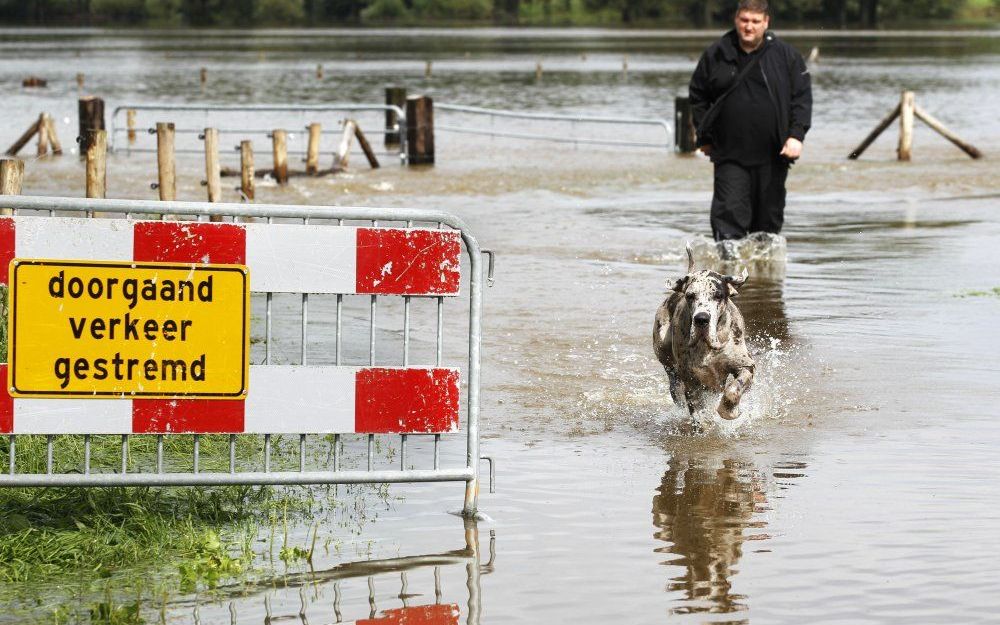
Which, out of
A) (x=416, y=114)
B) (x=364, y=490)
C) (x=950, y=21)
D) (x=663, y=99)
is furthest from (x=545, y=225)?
(x=950, y=21)

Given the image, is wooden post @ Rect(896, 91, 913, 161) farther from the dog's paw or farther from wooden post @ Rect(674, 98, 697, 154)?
the dog's paw

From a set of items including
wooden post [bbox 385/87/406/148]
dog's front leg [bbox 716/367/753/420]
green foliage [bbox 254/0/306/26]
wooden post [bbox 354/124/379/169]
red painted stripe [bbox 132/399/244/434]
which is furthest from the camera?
green foliage [bbox 254/0/306/26]

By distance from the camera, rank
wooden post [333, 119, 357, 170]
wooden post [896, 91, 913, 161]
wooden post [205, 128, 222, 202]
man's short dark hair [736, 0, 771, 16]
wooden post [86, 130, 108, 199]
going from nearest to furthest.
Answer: man's short dark hair [736, 0, 771, 16] < wooden post [86, 130, 108, 199] < wooden post [205, 128, 222, 202] < wooden post [333, 119, 357, 170] < wooden post [896, 91, 913, 161]

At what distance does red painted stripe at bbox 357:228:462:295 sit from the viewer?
6.35m

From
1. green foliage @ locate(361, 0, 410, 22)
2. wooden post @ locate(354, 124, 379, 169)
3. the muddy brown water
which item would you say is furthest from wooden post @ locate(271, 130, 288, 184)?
green foliage @ locate(361, 0, 410, 22)

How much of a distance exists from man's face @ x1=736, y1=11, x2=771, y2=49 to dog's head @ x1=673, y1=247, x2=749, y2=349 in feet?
13.2

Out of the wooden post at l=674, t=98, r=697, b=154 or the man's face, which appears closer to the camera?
the man's face

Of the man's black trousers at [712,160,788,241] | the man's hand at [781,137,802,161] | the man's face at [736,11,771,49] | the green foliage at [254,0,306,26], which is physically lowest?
the man's black trousers at [712,160,788,241]

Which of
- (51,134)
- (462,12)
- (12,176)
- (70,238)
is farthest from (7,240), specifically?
(462,12)

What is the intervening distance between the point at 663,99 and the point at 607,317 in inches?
1498

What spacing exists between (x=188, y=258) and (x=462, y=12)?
160 metres

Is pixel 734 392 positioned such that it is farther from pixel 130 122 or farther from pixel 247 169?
pixel 130 122

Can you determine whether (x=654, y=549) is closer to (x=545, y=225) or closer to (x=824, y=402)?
(x=824, y=402)

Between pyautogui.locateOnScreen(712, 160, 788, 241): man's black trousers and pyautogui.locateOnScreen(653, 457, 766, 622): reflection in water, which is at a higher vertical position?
pyautogui.locateOnScreen(712, 160, 788, 241): man's black trousers
